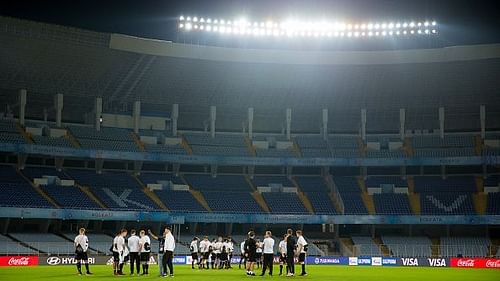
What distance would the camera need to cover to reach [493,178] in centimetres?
7381

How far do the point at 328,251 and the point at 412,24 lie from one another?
2394 centimetres

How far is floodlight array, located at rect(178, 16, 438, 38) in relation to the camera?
70250mm

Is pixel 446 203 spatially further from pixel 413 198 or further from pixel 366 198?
pixel 366 198

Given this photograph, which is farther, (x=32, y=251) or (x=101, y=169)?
(x=101, y=169)

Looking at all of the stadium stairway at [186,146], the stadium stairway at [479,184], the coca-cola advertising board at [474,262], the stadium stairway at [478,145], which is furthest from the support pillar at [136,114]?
the stadium stairway at [479,184]

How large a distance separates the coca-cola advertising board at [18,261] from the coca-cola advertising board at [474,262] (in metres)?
32.8

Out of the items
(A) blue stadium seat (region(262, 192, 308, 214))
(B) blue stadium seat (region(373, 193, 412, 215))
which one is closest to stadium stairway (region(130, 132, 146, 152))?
(A) blue stadium seat (region(262, 192, 308, 214))

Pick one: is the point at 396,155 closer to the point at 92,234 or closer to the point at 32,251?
the point at 92,234

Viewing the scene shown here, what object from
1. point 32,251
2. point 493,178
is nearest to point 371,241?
point 493,178

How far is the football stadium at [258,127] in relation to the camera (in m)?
64.0

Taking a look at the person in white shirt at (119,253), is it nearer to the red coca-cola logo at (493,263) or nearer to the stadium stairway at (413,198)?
the red coca-cola logo at (493,263)

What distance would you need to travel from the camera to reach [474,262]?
57.8 meters

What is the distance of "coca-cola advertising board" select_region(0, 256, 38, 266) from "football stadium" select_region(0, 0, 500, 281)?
30.4 feet

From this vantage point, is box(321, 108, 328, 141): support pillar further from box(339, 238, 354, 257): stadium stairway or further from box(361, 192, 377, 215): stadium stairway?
box(339, 238, 354, 257): stadium stairway
